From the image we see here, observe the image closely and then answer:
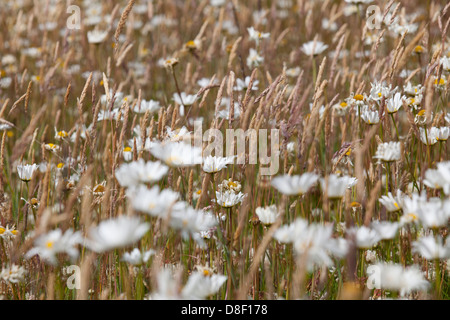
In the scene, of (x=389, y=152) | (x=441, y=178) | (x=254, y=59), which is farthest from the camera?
(x=254, y=59)

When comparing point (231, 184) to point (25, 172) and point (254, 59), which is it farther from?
point (254, 59)

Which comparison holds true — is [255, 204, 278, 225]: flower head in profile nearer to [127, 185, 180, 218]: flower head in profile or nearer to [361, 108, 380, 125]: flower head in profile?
[127, 185, 180, 218]: flower head in profile

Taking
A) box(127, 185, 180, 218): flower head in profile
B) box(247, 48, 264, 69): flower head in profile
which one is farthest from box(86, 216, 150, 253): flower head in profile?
box(247, 48, 264, 69): flower head in profile

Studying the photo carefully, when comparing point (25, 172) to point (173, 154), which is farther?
point (25, 172)

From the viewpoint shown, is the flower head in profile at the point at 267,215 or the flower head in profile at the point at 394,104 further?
the flower head in profile at the point at 394,104

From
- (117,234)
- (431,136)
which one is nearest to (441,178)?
(431,136)

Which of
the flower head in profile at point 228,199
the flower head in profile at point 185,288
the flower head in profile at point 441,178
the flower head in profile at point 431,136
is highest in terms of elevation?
the flower head in profile at point 431,136

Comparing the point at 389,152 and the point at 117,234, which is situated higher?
the point at 389,152

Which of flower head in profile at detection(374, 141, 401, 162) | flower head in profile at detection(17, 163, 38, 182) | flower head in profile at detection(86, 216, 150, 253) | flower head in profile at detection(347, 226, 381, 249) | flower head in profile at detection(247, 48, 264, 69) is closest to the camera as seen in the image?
flower head in profile at detection(86, 216, 150, 253)

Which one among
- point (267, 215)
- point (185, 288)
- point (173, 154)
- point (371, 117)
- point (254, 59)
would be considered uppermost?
point (254, 59)

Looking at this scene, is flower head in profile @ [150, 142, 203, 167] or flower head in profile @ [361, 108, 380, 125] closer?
flower head in profile @ [150, 142, 203, 167]

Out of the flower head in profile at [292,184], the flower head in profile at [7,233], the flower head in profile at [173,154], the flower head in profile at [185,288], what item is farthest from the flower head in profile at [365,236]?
the flower head in profile at [7,233]

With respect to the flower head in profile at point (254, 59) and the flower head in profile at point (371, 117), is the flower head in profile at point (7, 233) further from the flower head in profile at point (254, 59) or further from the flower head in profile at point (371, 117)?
the flower head in profile at point (254, 59)
